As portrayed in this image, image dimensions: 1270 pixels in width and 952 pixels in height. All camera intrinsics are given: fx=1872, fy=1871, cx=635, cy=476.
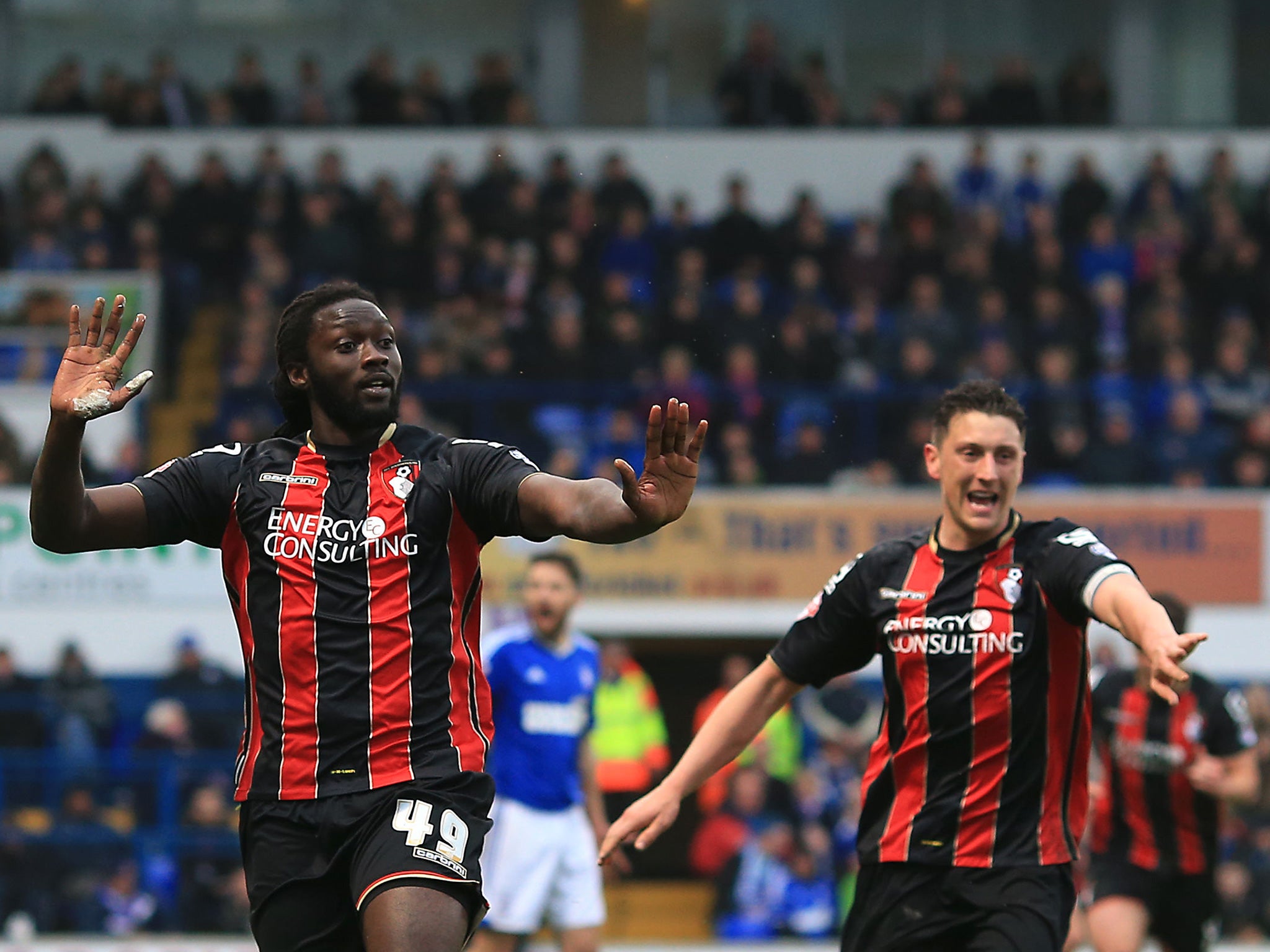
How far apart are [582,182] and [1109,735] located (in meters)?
12.4

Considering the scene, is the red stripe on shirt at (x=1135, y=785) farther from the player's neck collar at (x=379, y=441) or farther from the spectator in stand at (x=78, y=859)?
the spectator in stand at (x=78, y=859)

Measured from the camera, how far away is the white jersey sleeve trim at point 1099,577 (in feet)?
15.6

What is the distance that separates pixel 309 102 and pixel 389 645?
16.8 meters

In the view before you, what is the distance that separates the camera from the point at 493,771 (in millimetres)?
9312

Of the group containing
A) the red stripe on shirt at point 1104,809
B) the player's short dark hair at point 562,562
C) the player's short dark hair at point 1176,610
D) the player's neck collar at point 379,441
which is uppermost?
the player's neck collar at point 379,441

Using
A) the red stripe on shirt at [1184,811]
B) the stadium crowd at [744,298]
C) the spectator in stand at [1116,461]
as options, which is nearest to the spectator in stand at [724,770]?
the stadium crowd at [744,298]

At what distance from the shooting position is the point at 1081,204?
19062 millimetres

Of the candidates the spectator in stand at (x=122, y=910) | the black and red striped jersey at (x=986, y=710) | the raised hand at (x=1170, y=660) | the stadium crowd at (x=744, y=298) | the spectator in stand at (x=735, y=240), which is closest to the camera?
the raised hand at (x=1170, y=660)

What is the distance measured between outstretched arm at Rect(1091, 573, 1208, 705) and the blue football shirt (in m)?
4.62

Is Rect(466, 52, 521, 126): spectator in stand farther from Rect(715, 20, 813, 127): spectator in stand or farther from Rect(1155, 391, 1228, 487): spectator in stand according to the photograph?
Rect(1155, 391, 1228, 487): spectator in stand

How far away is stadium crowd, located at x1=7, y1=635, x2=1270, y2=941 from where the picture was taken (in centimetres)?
1334

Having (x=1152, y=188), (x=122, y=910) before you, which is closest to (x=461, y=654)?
(x=122, y=910)

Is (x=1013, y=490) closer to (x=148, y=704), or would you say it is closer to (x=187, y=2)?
(x=148, y=704)

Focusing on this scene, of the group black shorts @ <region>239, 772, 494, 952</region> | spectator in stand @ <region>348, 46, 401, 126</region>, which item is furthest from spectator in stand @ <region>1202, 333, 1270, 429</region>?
black shorts @ <region>239, 772, 494, 952</region>
